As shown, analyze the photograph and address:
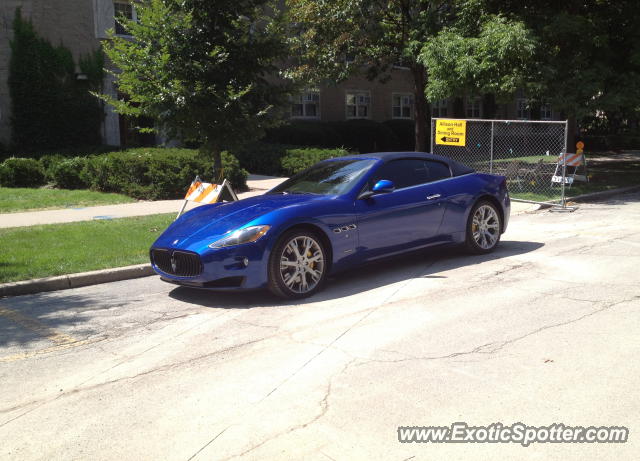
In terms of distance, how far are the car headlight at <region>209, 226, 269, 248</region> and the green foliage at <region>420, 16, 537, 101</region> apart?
11185 mm

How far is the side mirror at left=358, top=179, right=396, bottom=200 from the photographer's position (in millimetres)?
7195

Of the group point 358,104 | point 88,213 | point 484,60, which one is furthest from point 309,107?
point 88,213

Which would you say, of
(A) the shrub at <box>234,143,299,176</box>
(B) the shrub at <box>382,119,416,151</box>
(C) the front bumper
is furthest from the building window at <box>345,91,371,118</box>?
(C) the front bumper

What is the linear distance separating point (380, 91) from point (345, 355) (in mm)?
30930

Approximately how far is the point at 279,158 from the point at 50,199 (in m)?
8.28

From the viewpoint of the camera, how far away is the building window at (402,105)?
117 ft

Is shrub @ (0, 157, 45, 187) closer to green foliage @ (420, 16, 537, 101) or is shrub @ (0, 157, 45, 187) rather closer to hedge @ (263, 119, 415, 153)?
hedge @ (263, 119, 415, 153)

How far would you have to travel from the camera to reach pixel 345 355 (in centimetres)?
502

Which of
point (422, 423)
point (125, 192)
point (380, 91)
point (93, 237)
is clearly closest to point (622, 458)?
point (422, 423)

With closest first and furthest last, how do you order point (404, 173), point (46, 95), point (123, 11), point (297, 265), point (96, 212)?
point (297, 265)
point (404, 173)
point (96, 212)
point (46, 95)
point (123, 11)

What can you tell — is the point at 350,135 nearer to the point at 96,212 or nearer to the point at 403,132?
the point at 403,132

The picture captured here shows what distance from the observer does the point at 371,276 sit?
7734 millimetres

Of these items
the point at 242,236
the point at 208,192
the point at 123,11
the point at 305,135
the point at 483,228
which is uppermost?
the point at 123,11

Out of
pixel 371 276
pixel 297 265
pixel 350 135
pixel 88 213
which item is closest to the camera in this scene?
pixel 297 265
